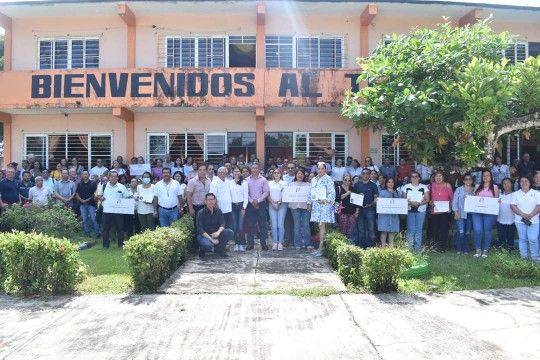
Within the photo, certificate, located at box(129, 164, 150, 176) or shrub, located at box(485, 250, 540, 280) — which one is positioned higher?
certificate, located at box(129, 164, 150, 176)

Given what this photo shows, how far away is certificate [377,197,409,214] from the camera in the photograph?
30.9ft

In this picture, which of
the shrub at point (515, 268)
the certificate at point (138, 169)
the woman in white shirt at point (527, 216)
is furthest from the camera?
the certificate at point (138, 169)

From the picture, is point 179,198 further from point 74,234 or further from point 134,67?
point 134,67

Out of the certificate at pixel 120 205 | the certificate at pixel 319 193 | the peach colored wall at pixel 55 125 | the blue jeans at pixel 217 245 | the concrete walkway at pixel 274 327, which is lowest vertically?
the concrete walkway at pixel 274 327

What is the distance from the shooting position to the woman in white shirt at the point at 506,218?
9328mm

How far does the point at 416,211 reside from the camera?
966cm

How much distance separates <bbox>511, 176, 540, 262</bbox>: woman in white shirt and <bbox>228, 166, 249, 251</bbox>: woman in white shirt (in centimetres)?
519

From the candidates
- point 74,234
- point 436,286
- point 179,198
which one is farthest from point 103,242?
point 436,286

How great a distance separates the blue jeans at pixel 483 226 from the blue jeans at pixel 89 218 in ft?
28.5

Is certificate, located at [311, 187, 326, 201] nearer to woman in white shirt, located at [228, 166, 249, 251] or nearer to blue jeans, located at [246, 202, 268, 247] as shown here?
blue jeans, located at [246, 202, 268, 247]

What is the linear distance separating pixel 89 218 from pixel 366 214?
22.4ft

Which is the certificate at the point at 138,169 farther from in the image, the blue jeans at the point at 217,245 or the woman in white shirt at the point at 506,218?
the woman in white shirt at the point at 506,218

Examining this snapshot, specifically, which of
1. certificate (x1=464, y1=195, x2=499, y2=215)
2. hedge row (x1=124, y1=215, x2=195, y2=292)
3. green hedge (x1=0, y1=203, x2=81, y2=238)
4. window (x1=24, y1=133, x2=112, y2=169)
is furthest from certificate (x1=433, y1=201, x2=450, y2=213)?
window (x1=24, y1=133, x2=112, y2=169)

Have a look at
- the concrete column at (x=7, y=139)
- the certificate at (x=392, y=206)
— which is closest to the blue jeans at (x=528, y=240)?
the certificate at (x=392, y=206)
